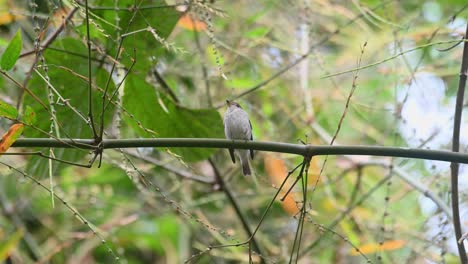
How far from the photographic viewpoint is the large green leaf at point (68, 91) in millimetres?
2076

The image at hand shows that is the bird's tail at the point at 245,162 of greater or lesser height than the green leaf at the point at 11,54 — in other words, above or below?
above

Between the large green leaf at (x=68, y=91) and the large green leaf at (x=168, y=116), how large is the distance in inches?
4.2

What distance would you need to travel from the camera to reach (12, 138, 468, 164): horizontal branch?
1.34 m

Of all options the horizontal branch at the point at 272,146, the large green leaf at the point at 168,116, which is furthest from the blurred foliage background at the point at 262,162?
the horizontal branch at the point at 272,146

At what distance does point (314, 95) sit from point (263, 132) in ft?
2.10

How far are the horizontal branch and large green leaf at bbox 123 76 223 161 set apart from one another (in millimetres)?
754

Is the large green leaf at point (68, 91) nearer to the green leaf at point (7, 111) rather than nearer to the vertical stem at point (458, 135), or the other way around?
the green leaf at point (7, 111)

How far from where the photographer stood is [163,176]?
357 centimetres

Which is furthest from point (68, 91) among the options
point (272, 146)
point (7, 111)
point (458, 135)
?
point (458, 135)

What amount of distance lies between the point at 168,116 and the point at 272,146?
0.92 meters

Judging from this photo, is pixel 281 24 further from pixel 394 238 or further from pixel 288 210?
pixel 394 238

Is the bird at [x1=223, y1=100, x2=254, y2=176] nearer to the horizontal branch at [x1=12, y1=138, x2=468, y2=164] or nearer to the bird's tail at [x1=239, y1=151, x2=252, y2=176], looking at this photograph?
the bird's tail at [x1=239, y1=151, x2=252, y2=176]

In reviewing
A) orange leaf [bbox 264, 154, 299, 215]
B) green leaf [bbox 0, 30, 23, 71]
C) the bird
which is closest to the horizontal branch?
green leaf [bbox 0, 30, 23, 71]

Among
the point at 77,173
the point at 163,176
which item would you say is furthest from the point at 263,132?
the point at 77,173
